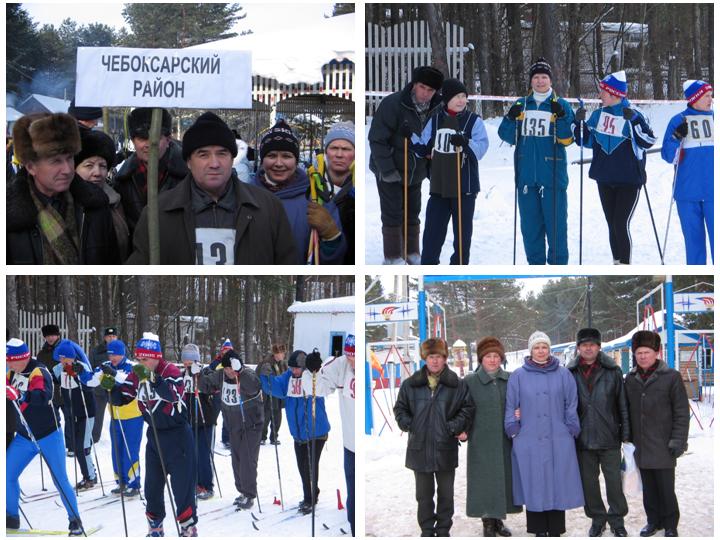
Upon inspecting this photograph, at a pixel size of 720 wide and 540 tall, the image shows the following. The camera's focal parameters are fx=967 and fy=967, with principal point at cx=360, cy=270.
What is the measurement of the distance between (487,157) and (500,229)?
4.79 feet

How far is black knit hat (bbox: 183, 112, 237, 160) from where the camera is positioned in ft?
13.2

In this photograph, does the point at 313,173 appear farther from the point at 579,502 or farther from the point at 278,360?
the point at 579,502

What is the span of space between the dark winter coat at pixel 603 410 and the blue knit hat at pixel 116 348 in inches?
93.5

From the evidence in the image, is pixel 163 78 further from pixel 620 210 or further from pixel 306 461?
pixel 620 210

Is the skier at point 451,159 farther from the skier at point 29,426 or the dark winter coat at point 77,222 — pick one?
the skier at point 29,426

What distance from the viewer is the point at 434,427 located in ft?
14.6

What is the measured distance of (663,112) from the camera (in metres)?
9.20

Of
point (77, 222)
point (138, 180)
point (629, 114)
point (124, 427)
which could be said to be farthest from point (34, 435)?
point (629, 114)

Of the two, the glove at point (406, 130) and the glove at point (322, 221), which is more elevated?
the glove at point (406, 130)

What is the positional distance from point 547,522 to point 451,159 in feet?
6.14

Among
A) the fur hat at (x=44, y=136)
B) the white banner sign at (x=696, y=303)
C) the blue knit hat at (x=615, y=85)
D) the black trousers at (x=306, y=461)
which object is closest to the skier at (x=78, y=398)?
the black trousers at (x=306, y=461)

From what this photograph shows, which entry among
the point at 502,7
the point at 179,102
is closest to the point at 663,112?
the point at 502,7

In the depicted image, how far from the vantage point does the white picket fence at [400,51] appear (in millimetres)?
7992

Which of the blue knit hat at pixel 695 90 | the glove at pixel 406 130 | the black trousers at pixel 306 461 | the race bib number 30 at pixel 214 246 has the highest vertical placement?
the blue knit hat at pixel 695 90
